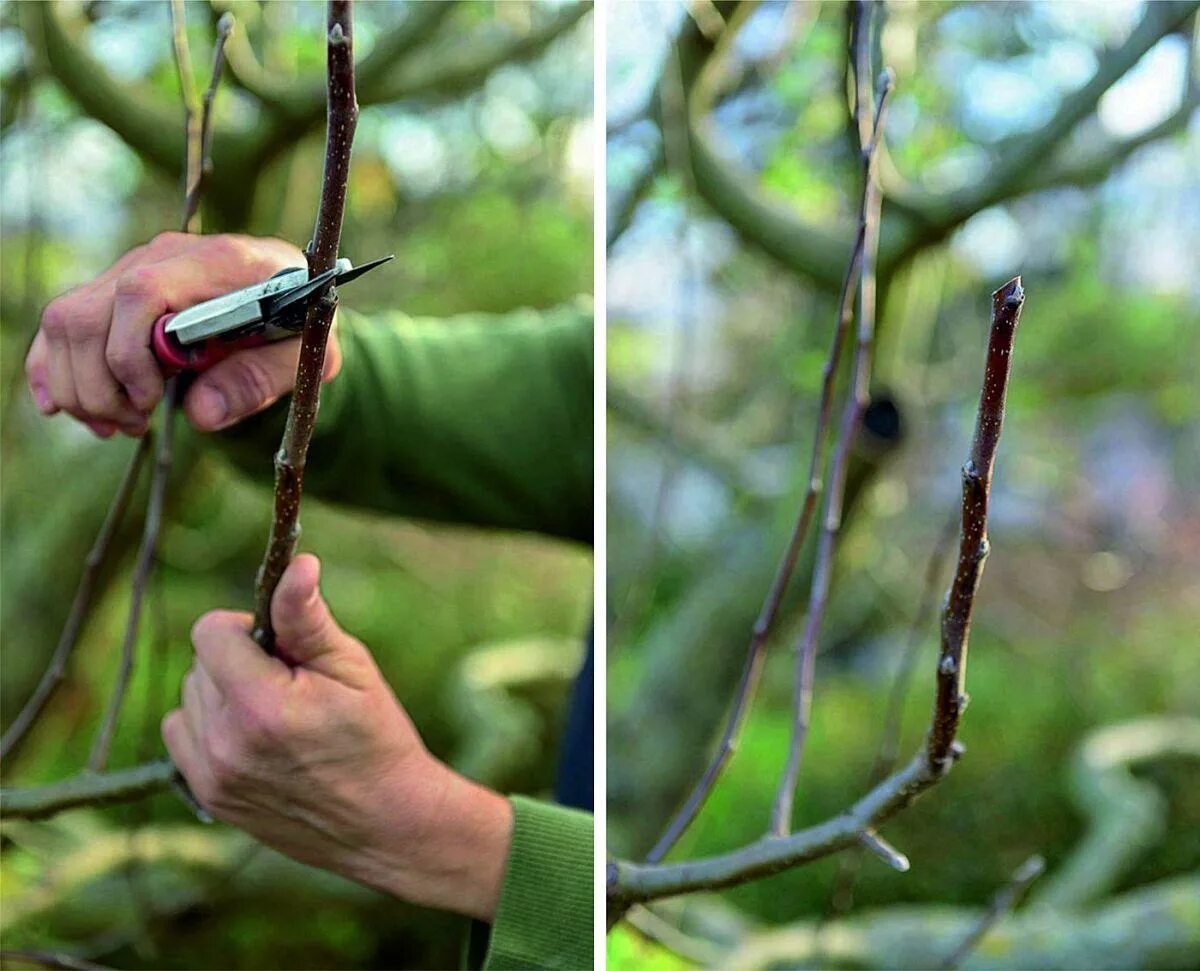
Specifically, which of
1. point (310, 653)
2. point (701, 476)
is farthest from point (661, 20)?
point (310, 653)

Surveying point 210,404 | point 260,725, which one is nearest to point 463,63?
point 210,404

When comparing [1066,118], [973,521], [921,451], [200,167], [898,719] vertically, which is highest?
[1066,118]

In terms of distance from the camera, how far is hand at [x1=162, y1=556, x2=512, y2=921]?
18.1 inches

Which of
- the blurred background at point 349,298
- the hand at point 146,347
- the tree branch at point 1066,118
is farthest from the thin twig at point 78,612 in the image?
the tree branch at point 1066,118

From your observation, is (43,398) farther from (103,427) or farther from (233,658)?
(233,658)

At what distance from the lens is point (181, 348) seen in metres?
0.43

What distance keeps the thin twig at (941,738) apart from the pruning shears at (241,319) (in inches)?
7.8

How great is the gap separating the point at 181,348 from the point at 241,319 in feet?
0.14

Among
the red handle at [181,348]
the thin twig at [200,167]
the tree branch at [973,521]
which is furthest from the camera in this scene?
the thin twig at [200,167]

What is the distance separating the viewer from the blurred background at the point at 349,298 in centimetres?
57

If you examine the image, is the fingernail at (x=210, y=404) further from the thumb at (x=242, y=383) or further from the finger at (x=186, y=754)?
the finger at (x=186, y=754)

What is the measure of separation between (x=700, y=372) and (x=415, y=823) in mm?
447

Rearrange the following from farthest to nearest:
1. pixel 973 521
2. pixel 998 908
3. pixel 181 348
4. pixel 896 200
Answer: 1. pixel 896 200
2. pixel 998 908
3. pixel 181 348
4. pixel 973 521

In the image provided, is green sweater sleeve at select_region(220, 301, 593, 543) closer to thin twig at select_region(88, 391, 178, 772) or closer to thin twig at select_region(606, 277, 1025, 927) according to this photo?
thin twig at select_region(88, 391, 178, 772)
